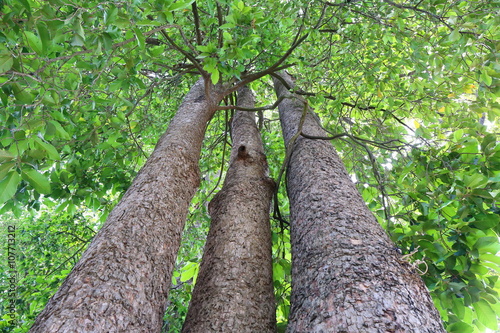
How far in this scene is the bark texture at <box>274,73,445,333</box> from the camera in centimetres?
83

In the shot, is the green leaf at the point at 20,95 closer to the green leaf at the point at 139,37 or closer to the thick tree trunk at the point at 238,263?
the green leaf at the point at 139,37

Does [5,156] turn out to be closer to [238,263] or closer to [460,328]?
[238,263]

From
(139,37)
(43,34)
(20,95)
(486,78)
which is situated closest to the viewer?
(43,34)

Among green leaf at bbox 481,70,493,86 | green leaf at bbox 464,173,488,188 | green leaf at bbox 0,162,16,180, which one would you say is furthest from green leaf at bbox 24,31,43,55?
green leaf at bbox 481,70,493,86

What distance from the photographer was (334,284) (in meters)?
0.96

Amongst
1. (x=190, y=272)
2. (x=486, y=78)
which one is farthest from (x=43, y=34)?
(x=486, y=78)

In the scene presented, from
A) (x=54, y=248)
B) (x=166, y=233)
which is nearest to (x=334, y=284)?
(x=166, y=233)

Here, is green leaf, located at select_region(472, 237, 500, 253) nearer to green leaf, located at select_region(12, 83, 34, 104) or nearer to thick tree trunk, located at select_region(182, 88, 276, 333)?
thick tree trunk, located at select_region(182, 88, 276, 333)

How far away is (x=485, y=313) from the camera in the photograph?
57.7 inches

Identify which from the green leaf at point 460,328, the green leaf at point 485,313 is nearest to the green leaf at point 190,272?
the green leaf at point 460,328

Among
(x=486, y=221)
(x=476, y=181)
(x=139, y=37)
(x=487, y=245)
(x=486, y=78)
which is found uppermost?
(x=486, y=78)

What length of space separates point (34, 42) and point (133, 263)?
990 millimetres

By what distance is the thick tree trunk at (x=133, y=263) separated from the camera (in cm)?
92

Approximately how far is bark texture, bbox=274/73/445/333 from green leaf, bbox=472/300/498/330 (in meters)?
0.78
